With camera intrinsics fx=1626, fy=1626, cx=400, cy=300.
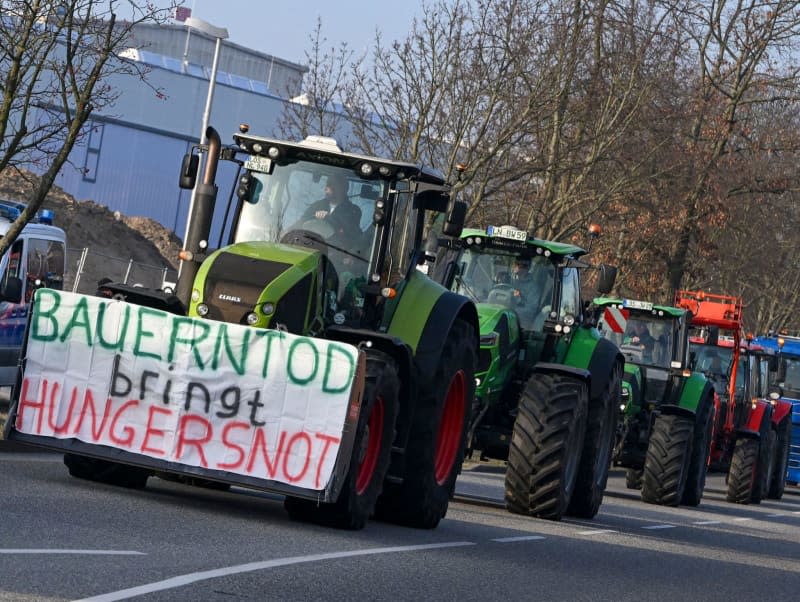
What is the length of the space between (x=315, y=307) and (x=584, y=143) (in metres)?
20.6

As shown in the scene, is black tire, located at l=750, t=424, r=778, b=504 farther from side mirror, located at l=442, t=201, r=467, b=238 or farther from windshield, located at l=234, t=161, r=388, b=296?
windshield, located at l=234, t=161, r=388, b=296

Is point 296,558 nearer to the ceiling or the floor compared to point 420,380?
nearer to the floor

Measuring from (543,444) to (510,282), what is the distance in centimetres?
263

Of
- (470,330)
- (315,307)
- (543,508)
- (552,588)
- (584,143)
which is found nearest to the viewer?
(552,588)

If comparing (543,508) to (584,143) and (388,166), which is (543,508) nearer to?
(388,166)

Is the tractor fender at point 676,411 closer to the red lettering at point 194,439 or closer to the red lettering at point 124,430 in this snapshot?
the red lettering at point 194,439

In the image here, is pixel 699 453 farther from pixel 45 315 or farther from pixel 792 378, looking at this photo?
pixel 792 378

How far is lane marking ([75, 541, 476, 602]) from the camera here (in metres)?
7.45

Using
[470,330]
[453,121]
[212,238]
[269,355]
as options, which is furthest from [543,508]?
[453,121]

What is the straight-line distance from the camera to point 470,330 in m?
13.4

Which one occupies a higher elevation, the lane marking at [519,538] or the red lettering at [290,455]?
the red lettering at [290,455]

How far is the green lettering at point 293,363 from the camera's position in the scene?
433 inches

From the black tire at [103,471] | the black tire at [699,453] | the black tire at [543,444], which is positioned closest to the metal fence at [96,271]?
the black tire at [699,453]

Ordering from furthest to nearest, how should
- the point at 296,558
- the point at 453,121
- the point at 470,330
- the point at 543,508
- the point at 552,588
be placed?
1. the point at 453,121
2. the point at 543,508
3. the point at 470,330
4. the point at 552,588
5. the point at 296,558
